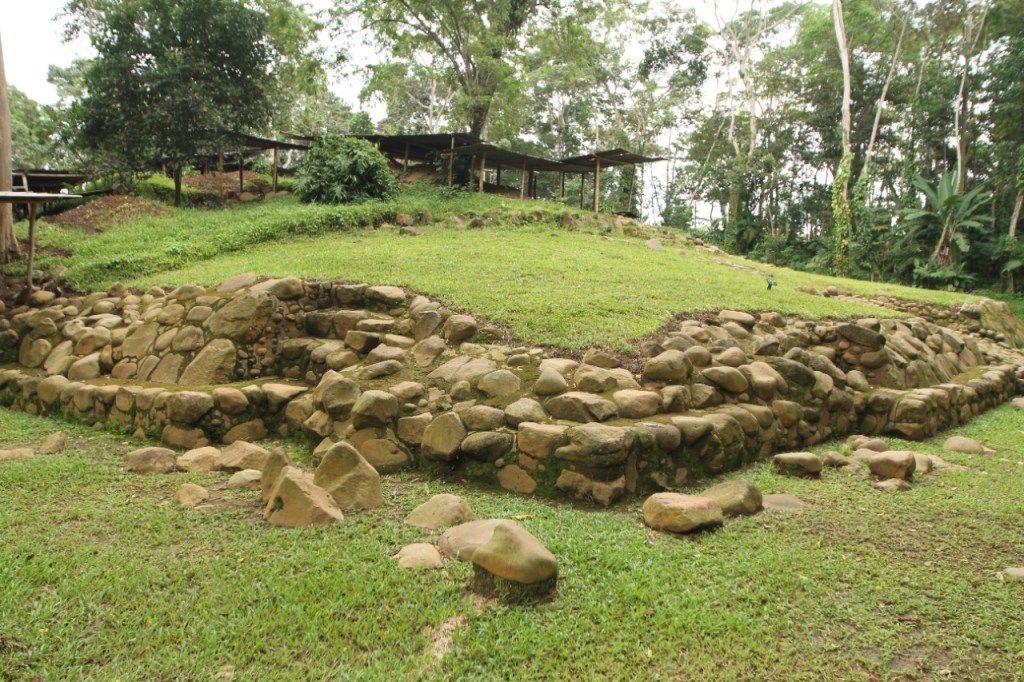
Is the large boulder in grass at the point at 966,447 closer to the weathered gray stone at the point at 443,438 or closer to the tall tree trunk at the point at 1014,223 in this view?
the weathered gray stone at the point at 443,438

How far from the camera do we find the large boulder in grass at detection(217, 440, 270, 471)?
13.3ft

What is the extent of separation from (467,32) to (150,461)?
16250 mm

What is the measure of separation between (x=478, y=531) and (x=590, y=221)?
1261cm

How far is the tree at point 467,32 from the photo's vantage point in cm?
1631

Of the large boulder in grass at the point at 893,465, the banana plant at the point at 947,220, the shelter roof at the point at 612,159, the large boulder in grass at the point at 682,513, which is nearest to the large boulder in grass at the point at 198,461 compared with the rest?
the large boulder in grass at the point at 682,513

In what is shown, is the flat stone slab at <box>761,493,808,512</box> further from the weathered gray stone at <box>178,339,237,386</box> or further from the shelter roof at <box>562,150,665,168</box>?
the shelter roof at <box>562,150,665,168</box>

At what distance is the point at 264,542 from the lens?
2812 millimetres

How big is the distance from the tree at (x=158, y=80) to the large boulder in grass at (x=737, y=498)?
14.9m

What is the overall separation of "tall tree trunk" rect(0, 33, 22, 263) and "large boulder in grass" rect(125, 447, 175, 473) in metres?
7.67

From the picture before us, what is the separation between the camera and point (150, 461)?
4.00 metres

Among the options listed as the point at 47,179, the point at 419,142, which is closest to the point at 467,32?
the point at 419,142

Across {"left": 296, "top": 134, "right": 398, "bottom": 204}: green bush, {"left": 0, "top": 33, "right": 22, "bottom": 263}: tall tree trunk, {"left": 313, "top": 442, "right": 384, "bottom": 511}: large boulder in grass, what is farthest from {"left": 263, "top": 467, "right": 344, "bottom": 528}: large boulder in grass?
{"left": 296, "top": 134, "right": 398, "bottom": 204}: green bush

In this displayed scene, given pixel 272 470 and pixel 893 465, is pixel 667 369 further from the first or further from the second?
pixel 272 470

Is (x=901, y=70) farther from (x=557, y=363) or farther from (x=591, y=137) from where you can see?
(x=557, y=363)
